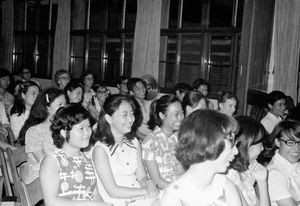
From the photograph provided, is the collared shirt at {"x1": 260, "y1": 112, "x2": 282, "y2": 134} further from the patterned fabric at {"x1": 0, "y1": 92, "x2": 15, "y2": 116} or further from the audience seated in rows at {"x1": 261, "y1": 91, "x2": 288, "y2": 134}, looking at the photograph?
the patterned fabric at {"x1": 0, "y1": 92, "x2": 15, "y2": 116}

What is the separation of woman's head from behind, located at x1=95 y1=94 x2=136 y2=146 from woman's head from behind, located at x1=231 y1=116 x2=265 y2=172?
781 millimetres

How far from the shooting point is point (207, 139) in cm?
157

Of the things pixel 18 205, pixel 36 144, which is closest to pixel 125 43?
pixel 36 144

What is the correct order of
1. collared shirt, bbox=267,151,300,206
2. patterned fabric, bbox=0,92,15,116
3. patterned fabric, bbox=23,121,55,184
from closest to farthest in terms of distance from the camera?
collared shirt, bbox=267,151,300,206 < patterned fabric, bbox=23,121,55,184 < patterned fabric, bbox=0,92,15,116

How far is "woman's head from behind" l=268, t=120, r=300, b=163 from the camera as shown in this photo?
229 centimetres

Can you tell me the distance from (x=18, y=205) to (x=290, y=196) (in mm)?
1550

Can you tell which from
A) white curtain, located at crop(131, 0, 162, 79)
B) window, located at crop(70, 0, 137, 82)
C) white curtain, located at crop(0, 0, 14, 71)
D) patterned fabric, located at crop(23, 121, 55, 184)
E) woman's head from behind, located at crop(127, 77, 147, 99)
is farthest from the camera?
white curtain, located at crop(0, 0, 14, 71)

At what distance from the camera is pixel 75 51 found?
325 inches

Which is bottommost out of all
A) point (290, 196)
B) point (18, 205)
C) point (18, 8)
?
point (18, 205)

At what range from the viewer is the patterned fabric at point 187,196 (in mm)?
1547

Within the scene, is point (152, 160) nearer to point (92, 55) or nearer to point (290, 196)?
point (290, 196)

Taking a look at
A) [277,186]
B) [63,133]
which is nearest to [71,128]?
[63,133]

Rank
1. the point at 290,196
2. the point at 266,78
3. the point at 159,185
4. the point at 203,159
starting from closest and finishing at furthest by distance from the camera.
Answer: the point at 203,159 → the point at 290,196 → the point at 159,185 → the point at 266,78

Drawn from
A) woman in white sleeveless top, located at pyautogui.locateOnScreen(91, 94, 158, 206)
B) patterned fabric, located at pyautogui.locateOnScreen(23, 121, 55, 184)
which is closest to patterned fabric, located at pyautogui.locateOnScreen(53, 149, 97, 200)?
woman in white sleeveless top, located at pyautogui.locateOnScreen(91, 94, 158, 206)
